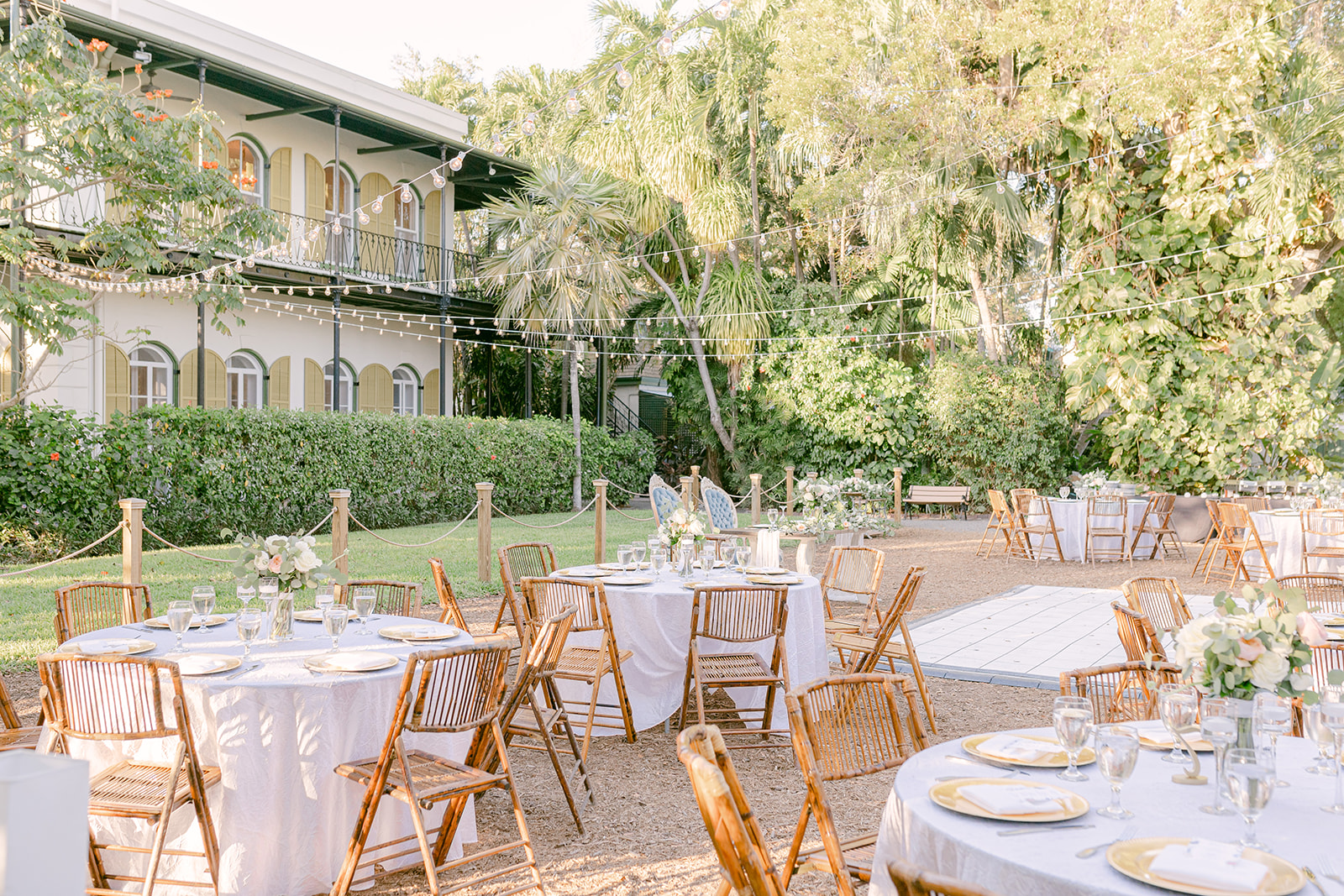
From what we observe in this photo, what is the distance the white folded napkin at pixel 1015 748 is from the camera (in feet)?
8.45

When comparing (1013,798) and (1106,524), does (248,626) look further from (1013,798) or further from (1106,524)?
(1106,524)

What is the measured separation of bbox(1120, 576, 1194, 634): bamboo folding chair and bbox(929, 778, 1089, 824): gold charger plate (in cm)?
292

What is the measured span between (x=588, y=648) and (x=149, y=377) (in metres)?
12.7

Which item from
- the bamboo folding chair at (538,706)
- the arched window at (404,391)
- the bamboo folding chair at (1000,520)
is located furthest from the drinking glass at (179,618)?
the arched window at (404,391)

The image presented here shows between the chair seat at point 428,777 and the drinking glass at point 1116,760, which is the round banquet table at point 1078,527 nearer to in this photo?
the chair seat at point 428,777

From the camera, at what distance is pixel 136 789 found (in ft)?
10.3

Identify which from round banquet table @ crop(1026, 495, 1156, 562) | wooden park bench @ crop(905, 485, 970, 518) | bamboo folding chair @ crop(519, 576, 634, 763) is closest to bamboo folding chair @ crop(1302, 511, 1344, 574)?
round banquet table @ crop(1026, 495, 1156, 562)

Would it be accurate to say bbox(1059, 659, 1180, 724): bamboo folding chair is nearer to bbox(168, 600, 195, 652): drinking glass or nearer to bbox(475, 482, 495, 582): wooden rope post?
bbox(168, 600, 195, 652): drinking glass

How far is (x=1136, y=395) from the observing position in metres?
15.5

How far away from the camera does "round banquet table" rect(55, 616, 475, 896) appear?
10.5 ft

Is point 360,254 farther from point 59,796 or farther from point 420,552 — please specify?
point 59,796

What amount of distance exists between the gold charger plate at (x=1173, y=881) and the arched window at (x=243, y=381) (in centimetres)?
1650

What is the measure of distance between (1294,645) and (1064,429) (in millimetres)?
16734

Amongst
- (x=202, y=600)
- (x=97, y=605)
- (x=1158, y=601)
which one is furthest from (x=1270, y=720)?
(x=97, y=605)
